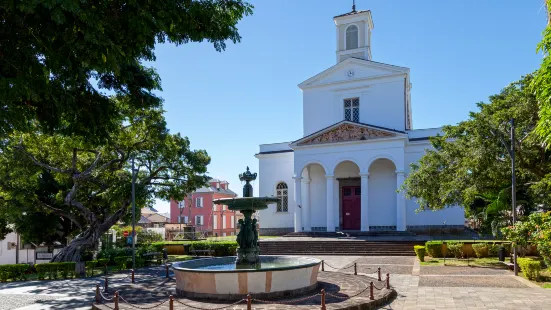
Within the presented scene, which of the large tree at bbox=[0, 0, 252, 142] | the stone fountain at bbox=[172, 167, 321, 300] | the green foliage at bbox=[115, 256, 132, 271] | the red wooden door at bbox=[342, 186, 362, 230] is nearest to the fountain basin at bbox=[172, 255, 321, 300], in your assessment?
the stone fountain at bbox=[172, 167, 321, 300]

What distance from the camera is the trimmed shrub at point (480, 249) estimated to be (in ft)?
71.9

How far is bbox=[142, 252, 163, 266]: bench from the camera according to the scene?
2380 cm

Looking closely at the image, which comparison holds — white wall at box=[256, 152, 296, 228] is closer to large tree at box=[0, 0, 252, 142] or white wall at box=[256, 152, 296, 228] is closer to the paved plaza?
the paved plaza

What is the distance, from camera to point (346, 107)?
35.2 meters

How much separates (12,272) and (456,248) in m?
20.1

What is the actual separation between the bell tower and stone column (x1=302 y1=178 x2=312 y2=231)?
10591mm

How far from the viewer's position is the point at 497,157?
736 inches

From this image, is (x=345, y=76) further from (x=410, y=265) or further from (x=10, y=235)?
(x=10, y=235)

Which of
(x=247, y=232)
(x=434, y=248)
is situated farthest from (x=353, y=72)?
(x=247, y=232)

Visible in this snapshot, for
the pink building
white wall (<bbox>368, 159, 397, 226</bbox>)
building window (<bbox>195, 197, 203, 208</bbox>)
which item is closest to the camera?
white wall (<bbox>368, 159, 397, 226</bbox>)

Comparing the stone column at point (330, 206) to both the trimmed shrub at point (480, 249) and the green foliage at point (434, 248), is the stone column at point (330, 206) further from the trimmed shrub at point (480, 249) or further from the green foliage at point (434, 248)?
the trimmed shrub at point (480, 249)

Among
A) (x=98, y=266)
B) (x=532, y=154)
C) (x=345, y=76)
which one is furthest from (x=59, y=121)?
(x=345, y=76)

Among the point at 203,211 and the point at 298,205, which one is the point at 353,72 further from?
the point at 203,211

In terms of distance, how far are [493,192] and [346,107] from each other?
1525 cm
